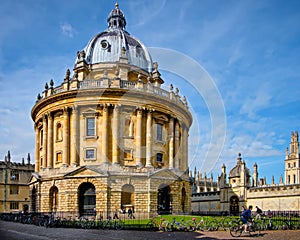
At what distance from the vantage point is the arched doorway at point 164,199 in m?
44.2

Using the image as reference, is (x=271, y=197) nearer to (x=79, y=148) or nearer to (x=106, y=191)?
(x=106, y=191)

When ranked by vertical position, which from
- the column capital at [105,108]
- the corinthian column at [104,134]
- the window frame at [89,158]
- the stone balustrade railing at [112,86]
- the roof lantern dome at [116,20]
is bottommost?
the window frame at [89,158]

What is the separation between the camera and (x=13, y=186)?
75688 millimetres

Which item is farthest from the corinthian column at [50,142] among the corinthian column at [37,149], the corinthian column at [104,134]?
the corinthian column at [104,134]

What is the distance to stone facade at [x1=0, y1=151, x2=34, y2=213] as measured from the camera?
73.8 metres

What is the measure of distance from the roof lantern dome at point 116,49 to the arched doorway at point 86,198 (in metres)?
19.1

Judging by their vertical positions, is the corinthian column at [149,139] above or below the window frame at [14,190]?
above

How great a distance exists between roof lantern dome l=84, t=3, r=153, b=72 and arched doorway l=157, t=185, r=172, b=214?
1870 cm

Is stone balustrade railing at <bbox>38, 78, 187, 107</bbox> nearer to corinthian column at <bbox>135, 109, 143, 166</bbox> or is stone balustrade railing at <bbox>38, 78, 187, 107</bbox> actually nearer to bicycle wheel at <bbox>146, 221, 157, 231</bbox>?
corinthian column at <bbox>135, 109, 143, 166</bbox>

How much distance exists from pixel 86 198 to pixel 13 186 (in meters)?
40.7

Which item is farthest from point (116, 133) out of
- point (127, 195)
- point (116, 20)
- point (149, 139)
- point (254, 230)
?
point (116, 20)

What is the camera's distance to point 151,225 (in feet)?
88.4

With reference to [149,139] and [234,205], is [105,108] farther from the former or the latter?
[234,205]

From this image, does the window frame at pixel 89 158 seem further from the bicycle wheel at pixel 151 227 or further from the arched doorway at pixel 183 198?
the bicycle wheel at pixel 151 227
